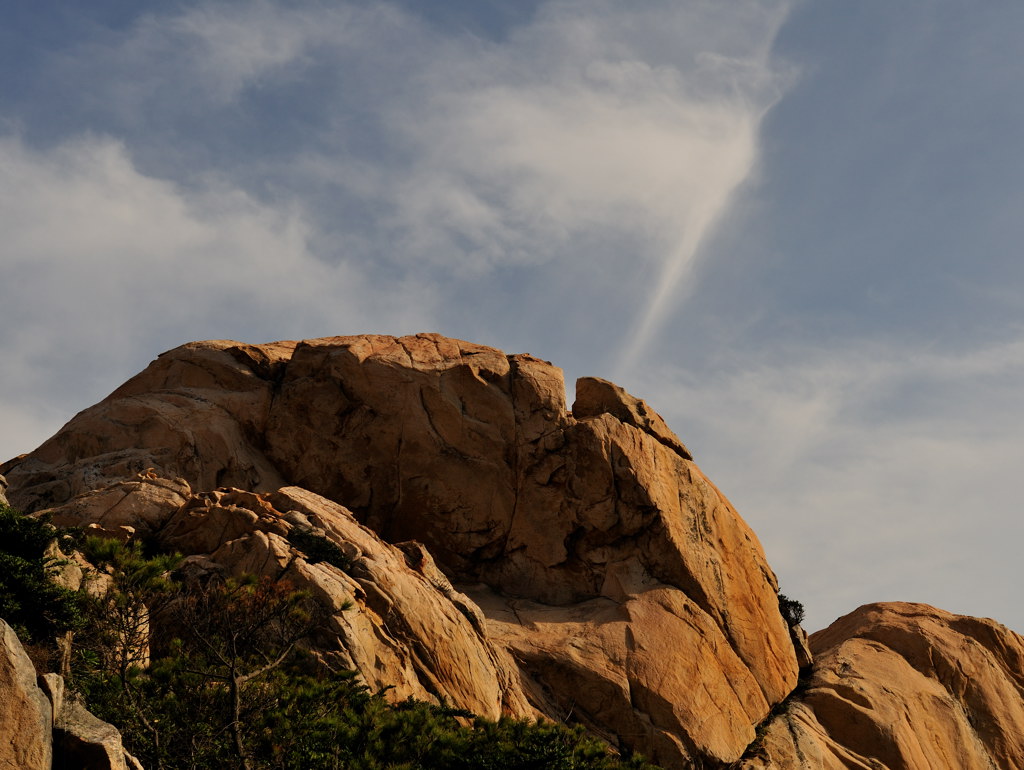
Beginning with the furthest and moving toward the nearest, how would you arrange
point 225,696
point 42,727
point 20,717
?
point 225,696 → point 42,727 → point 20,717

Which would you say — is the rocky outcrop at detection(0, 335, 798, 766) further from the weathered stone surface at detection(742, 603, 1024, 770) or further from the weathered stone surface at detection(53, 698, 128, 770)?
the weathered stone surface at detection(53, 698, 128, 770)

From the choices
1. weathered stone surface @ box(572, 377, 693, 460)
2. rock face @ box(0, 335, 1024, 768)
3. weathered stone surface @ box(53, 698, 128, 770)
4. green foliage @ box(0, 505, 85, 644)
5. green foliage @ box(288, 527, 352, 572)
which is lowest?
weathered stone surface @ box(53, 698, 128, 770)

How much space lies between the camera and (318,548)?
37219 mm

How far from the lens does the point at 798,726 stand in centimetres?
4638

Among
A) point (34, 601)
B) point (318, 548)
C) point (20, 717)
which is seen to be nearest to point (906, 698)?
point (318, 548)

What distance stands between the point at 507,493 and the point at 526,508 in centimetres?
103

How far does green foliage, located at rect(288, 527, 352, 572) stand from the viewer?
37.0 m

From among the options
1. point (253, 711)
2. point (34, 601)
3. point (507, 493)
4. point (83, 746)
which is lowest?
point (83, 746)

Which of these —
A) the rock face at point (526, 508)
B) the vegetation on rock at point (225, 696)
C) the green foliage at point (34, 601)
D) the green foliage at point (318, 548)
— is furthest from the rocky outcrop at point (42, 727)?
the rock face at point (526, 508)

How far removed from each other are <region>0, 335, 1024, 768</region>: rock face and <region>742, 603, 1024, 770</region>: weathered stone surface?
0.50 ft

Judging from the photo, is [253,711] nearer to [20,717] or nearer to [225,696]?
[225,696]

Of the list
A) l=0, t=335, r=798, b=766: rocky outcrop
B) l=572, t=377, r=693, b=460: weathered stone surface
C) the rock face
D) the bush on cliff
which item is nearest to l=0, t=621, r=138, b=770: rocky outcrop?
the bush on cliff

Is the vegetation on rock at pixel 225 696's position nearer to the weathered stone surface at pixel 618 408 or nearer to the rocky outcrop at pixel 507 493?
the rocky outcrop at pixel 507 493

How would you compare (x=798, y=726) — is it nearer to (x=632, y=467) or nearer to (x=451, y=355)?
(x=632, y=467)
